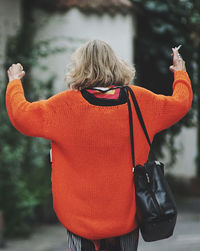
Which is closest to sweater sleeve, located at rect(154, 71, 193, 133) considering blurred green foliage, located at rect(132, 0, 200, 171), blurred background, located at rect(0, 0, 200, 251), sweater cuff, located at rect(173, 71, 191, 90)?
sweater cuff, located at rect(173, 71, 191, 90)

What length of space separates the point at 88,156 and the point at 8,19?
6.59 meters

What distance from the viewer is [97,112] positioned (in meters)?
2.80

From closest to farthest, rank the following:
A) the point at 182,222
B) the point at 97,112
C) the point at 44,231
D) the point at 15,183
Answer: the point at 97,112, the point at 15,183, the point at 44,231, the point at 182,222

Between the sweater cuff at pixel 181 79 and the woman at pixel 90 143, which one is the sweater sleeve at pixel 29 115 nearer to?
the woman at pixel 90 143

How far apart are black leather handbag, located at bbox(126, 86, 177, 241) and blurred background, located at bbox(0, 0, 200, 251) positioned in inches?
131

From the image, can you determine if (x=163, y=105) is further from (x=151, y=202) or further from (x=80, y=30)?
(x=80, y=30)

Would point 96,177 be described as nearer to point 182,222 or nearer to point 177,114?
point 177,114

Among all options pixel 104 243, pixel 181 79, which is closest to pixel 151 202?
pixel 104 243

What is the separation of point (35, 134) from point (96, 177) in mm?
380

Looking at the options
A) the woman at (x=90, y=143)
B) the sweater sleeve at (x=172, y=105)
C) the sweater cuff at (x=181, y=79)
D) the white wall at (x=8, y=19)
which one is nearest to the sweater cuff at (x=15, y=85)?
the woman at (x=90, y=143)

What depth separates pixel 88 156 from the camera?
281 cm

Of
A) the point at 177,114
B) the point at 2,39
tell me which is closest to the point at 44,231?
the point at 2,39

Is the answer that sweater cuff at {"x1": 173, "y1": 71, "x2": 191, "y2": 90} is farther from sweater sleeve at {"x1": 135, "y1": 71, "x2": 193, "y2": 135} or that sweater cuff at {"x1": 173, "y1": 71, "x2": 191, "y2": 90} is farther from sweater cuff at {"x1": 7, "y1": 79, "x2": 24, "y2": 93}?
sweater cuff at {"x1": 7, "y1": 79, "x2": 24, "y2": 93}

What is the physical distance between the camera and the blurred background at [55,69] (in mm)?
7156
